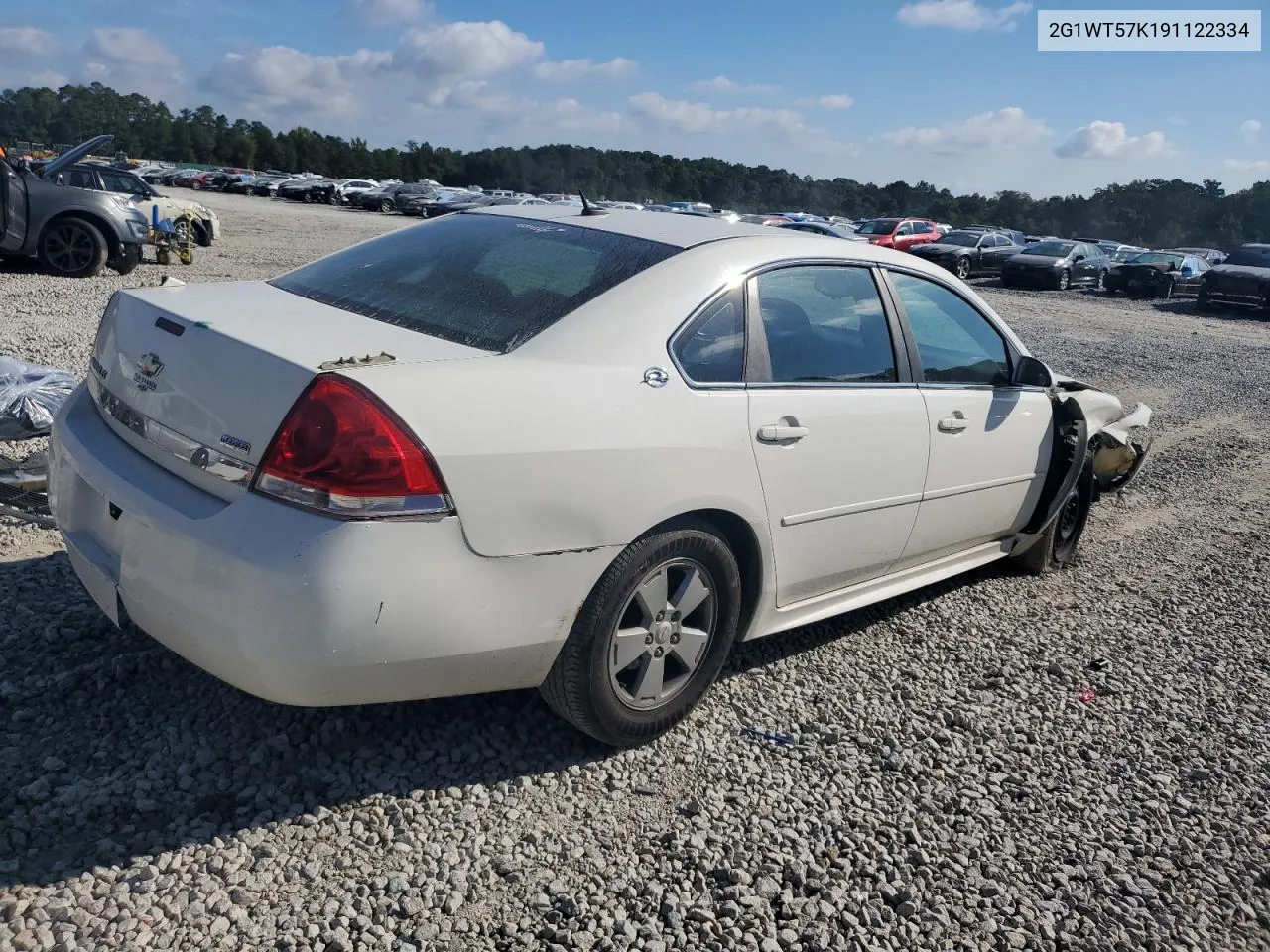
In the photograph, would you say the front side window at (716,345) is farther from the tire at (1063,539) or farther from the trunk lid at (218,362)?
the tire at (1063,539)

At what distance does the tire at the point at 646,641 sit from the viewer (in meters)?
2.83

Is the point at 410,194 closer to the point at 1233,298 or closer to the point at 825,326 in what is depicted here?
the point at 1233,298

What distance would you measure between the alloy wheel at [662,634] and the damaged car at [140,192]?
13.1 m

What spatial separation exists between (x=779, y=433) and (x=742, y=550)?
39 cm

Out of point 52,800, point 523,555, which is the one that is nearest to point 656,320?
point 523,555

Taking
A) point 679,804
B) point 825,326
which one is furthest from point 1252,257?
point 679,804

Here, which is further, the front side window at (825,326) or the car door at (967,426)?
the car door at (967,426)

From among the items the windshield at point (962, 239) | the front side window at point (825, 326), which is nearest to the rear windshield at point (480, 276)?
the front side window at point (825, 326)

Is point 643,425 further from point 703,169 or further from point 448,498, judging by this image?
point 703,169

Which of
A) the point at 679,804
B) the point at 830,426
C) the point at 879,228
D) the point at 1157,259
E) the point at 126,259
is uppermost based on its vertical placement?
the point at 879,228

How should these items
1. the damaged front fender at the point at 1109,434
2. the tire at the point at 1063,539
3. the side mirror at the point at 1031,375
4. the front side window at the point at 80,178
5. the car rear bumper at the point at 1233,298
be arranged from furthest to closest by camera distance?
the car rear bumper at the point at 1233,298 → the front side window at the point at 80,178 → the damaged front fender at the point at 1109,434 → the tire at the point at 1063,539 → the side mirror at the point at 1031,375

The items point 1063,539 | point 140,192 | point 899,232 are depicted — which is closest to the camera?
point 1063,539

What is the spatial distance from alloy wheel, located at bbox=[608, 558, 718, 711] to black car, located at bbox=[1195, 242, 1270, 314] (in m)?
23.9

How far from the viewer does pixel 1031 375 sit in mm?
4383
